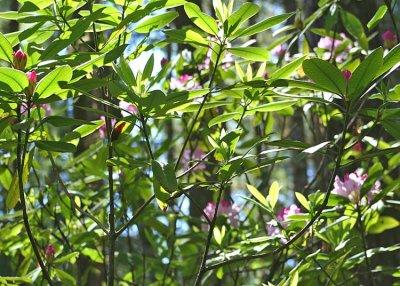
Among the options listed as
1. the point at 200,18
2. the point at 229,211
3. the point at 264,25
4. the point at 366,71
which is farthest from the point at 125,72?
the point at 229,211

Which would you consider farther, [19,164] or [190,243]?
[190,243]

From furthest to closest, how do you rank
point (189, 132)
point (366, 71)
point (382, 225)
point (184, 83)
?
point (184, 83), point (382, 225), point (189, 132), point (366, 71)

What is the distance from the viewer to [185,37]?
1782 millimetres

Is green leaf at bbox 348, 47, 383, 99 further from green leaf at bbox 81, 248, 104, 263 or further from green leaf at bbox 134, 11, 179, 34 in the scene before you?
green leaf at bbox 81, 248, 104, 263

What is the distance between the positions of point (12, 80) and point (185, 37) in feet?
1.65

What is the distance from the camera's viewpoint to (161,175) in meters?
1.54

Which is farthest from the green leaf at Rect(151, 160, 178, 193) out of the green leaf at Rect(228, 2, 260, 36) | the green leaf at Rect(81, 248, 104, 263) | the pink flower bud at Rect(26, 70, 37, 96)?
the green leaf at Rect(81, 248, 104, 263)

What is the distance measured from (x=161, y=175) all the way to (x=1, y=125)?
0.37 meters

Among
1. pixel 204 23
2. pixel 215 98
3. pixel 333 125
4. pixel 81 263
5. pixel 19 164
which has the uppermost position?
pixel 204 23

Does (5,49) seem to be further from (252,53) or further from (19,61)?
(252,53)

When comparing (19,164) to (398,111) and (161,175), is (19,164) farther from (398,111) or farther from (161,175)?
(398,111)

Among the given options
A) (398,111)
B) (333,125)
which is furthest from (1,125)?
(333,125)

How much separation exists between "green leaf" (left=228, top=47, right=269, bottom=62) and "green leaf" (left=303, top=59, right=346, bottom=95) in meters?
0.34

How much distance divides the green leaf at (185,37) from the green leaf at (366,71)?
51cm
